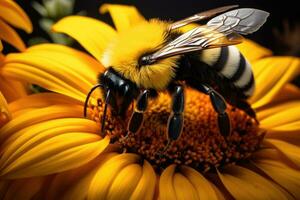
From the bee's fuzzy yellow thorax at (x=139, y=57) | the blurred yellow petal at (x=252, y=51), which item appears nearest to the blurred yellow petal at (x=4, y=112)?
the bee's fuzzy yellow thorax at (x=139, y=57)

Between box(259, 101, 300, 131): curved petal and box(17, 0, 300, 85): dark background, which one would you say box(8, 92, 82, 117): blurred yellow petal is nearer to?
box(17, 0, 300, 85): dark background

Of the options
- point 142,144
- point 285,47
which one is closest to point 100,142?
point 142,144

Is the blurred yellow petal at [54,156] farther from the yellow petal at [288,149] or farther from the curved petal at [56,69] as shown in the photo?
the yellow petal at [288,149]

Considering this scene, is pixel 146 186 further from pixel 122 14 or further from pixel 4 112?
pixel 122 14

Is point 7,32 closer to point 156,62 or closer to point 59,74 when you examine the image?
point 59,74

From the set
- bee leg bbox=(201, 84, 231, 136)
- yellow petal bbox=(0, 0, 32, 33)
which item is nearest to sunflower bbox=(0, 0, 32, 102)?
yellow petal bbox=(0, 0, 32, 33)
